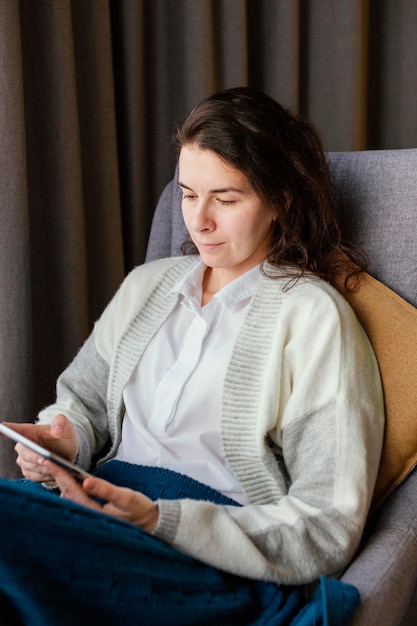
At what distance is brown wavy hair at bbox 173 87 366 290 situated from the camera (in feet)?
4.37

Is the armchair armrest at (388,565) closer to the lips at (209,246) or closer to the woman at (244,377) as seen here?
the woman at (244,377)

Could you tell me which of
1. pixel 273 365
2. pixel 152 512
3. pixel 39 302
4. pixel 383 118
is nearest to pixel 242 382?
pixel 273 365

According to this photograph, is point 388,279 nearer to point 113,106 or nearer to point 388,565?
point 388,565

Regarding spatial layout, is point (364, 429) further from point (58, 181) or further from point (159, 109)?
point (159, 109)

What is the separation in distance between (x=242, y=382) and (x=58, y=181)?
2.66 ft

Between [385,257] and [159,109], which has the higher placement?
[159,109]

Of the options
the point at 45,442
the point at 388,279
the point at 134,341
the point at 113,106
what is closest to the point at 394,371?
the point at 388,279

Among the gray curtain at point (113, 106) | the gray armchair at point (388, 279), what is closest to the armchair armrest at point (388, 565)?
the gray armchair at point (388, 279)

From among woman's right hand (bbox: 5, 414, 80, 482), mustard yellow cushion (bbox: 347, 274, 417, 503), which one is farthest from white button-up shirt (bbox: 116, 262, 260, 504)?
mustard yellow cushion (bbox: 347, 274, 417, 503)

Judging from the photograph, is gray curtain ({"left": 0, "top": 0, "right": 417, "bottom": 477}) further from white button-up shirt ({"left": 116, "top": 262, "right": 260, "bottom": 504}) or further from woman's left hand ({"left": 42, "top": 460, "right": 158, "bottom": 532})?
woman's left hand ({"left": 42, "top": 460, "right": 158, "bottom": 532})

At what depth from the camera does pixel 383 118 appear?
2.34m

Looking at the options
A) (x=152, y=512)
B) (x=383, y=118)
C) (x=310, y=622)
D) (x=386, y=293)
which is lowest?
(x=310, y=622)

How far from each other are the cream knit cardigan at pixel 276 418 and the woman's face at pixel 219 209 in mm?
90

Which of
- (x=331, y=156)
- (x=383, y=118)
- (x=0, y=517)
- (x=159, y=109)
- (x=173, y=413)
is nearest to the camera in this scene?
(x=0, y=517)
